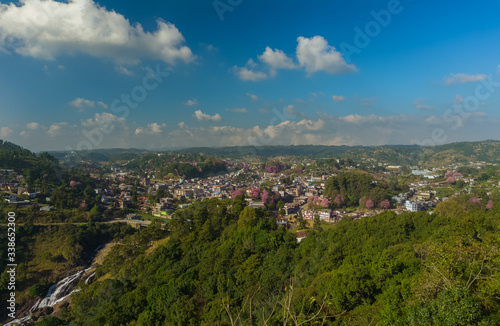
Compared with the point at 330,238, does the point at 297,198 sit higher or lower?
lower

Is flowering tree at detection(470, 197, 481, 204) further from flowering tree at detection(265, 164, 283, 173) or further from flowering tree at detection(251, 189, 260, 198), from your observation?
flowering tree at detection(265, 164, 283, 173)

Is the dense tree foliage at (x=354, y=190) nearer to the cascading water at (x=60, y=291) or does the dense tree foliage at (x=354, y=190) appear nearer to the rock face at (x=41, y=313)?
the cascading water at (x=60, y=291)

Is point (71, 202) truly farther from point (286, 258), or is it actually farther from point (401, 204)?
point (401, 204)

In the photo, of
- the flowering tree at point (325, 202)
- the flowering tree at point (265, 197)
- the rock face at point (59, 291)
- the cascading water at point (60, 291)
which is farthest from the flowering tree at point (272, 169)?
A: the rock face at point (59, 291)

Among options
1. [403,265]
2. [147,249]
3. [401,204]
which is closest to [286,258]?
[403,265]

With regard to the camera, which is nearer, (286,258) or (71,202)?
(286,258)

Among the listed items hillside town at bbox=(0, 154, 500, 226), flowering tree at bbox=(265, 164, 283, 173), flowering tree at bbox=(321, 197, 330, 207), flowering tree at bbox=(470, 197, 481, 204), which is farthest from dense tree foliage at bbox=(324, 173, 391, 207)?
flowering tree at bbox=(265, 164, 283, 173)

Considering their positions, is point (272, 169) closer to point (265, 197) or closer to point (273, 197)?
point (273, 197)

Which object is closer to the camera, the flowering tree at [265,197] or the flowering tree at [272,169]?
the flowering tree at [265,197]

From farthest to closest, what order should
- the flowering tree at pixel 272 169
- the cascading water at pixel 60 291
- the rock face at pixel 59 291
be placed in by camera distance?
the flowering tree at pixel 272 169, the rock face at pixel 59 291, the cascading water at pixel 60 291
